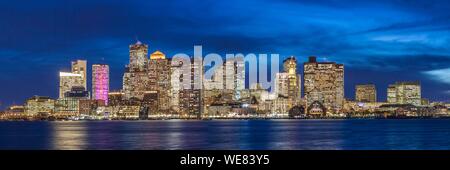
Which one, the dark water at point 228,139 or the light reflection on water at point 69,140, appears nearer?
the light reflection on water at point 69,140

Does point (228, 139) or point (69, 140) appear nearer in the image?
point (69, 140)

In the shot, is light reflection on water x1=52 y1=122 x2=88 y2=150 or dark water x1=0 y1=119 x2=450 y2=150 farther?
dark water x1=0 y1=119 x2=450 y2=150
